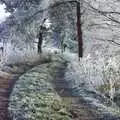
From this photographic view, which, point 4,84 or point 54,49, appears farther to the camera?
point 54,49

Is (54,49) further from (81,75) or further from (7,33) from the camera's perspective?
(81,75)

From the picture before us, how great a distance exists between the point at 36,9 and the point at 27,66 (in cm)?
417

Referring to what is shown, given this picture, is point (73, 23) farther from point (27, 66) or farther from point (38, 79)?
point (38, 79)

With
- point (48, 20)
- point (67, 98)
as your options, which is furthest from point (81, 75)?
point (48, 20)

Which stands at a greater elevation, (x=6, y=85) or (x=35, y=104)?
(x=6, y=85)

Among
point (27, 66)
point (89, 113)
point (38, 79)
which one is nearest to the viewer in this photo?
point (89, 113)

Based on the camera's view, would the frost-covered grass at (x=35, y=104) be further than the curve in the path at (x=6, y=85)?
No

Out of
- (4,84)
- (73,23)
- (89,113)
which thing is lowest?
(89,113)

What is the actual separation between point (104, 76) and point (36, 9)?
372 inches

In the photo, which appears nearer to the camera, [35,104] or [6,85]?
[35,104]

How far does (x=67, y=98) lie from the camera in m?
10.3

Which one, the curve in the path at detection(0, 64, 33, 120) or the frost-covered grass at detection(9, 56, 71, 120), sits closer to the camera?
the frost-covered grass at detection(9, 56, 71, 120)

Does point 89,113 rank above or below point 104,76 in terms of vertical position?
below

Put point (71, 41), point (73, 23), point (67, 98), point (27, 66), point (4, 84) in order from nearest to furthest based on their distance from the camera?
point (67, 98) → point (4, 84) → point (27, 66) → point (73, 23) → point (71, 41)
